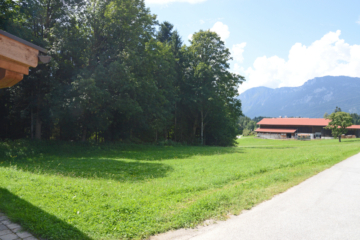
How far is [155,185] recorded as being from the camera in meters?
8.56

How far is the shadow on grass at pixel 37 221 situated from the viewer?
4.49 metres

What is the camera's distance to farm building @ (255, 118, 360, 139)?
2968 inches

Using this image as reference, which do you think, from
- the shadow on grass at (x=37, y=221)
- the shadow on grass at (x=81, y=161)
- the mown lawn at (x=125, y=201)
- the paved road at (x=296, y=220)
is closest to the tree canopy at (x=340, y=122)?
the shadow on grass at (x=81, y=161)

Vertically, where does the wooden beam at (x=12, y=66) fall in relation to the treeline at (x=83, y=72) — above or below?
below

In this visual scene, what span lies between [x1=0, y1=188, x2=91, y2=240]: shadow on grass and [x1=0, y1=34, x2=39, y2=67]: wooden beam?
3.30m

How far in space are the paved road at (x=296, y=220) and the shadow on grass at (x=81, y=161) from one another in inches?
212

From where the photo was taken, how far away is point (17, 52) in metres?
4.29

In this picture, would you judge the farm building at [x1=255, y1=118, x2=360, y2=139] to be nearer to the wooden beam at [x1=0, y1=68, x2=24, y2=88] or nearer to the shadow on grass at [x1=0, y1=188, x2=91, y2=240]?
the shadow on grass at [x1=0, y1=188, x2=91, y2=240]

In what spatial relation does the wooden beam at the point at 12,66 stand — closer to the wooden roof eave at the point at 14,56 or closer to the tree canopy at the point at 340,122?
the wooden roof eave at the point at 14,56

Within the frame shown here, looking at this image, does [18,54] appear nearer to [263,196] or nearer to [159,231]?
[159,231]

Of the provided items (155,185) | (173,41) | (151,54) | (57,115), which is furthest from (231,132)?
(155,185)

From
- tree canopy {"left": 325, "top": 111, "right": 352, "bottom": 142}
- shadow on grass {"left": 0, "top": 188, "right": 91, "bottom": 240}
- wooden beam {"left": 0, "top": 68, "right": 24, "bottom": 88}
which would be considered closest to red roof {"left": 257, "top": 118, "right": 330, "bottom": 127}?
tree canopy {"left": 325, "top": 111, "right": 352, "bottom": 142}

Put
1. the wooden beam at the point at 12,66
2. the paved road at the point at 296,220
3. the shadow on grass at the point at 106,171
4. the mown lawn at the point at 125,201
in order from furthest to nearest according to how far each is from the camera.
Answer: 1. the shadow on grass at the point at 106,171
2. the mown lawn at the point at 125,201
3. the paved road at the point at 296,220
4. the wooden beam at the point at 12,66

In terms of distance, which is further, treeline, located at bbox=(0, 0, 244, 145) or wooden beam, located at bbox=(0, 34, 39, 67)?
treeline, located at bbox=(0, 0, 244, 145)
